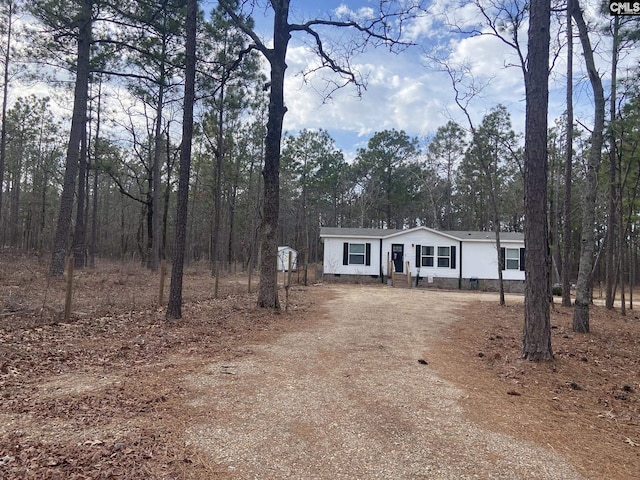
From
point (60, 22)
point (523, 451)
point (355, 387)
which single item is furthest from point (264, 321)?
point (60, 22)

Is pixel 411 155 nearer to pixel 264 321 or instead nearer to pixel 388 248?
pixel 388 248

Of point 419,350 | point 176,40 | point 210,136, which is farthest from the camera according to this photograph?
point 210,136

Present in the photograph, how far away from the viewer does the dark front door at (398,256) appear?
2334 cm

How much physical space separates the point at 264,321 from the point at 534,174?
547cm

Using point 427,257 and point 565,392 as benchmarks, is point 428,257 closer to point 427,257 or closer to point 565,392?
point 427,257

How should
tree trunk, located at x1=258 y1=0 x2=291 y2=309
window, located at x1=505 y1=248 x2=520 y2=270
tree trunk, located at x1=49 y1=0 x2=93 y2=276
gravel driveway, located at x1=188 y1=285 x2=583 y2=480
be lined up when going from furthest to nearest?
window, located at x1=505 y1=248 x2=520 y2=270
tree trunk, located at x1=49 y1=0 x2=93 y2=276
tree trunk, located at x1=258 y1=0 x2=291 y2=309
gravel driveway, located at x1=188 y1=285 x2=583 y2=480

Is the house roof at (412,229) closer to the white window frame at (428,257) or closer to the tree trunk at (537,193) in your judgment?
the white window frame at (428,257)

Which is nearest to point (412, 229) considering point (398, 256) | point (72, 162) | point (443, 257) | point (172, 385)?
point (398, 256)

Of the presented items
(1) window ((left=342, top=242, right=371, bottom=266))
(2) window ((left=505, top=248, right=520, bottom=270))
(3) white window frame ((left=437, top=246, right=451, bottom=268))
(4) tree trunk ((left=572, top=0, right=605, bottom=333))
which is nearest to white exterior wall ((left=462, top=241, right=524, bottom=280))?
(2) window ((left=505, top=248, right=520, bottom=270))

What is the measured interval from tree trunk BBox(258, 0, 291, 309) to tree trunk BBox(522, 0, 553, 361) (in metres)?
5.56

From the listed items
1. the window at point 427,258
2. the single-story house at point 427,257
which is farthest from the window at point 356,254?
the window at point 427,258

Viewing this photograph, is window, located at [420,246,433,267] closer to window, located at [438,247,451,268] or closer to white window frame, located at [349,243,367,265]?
window, located at [438,247,451,268]

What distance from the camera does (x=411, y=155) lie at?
34.5m

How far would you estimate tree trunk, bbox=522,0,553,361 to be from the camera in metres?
5.52
